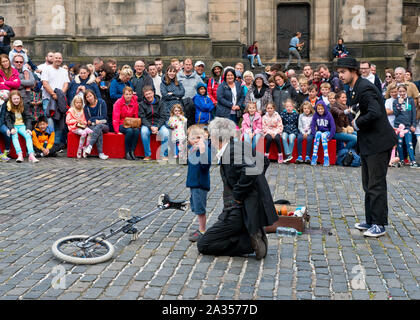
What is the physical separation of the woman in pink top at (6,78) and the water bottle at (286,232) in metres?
7.89

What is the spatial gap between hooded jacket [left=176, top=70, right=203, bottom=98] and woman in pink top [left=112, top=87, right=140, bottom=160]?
1272 millimetres

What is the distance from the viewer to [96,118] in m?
13.5

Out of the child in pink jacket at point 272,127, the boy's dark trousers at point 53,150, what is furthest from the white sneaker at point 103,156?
the child in pink jacket at point 272,127

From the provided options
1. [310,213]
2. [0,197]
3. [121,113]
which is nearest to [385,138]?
[310,213]

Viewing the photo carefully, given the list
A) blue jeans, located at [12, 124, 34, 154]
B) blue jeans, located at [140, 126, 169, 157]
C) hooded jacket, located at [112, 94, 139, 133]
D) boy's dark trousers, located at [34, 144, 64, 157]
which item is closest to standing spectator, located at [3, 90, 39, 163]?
blue jeans, located at [12, 124, 34, 154]

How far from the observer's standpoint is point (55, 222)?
7926 millimetres

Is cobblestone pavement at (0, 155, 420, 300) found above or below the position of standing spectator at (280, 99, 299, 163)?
below

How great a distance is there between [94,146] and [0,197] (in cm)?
430

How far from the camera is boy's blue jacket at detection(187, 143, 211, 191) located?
688 cm

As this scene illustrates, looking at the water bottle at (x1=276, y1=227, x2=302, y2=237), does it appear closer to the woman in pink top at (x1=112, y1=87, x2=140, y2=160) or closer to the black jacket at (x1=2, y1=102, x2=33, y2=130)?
the woman in pink top at (x1=112, y1=87, x2=140, y2=160)

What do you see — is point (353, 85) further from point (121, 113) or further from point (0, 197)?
point (121, 113)

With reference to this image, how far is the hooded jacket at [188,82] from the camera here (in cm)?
1410

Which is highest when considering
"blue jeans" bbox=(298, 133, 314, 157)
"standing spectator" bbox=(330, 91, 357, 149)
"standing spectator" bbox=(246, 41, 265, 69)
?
"standing spectator" bbox=(246, 41, 265, 69)

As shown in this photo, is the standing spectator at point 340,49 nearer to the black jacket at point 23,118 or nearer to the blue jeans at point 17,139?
the black jacket at point 23,118
